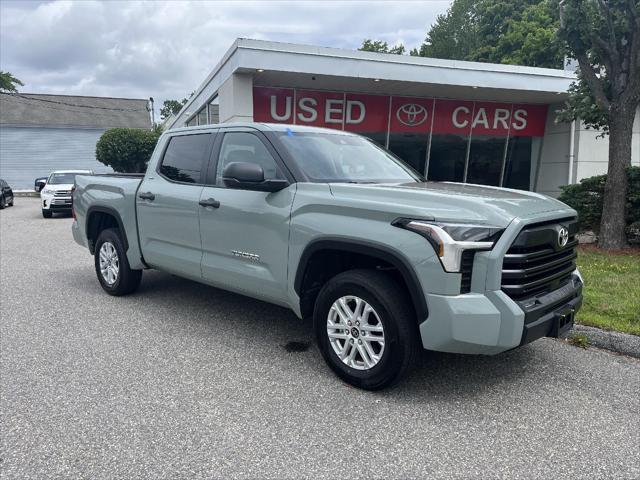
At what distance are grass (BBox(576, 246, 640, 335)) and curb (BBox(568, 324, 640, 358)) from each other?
90 millimetres

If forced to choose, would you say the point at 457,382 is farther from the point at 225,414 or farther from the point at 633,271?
the point at 633,271

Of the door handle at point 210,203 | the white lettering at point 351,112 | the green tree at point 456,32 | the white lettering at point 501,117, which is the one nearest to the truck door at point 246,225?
the door handle at point 210,203

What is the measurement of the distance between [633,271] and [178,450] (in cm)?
640

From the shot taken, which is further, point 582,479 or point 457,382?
point 457,382

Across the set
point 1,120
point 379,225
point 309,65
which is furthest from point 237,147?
point 1,120

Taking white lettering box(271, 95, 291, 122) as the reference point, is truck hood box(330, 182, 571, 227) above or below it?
below

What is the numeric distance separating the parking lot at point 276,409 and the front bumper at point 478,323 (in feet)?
Result: 1.66

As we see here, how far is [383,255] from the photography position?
3318 millimetres

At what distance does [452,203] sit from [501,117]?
15352 mm

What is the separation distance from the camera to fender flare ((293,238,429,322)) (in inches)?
125

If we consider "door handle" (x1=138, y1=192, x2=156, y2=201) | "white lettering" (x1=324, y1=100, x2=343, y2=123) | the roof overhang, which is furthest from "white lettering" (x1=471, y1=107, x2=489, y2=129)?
"door handle" (x1=138, y1=192, x2=156, y2=201)

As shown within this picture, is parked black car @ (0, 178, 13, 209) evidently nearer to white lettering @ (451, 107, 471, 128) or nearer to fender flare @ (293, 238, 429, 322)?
white lettering @ (451, 107, 471, 128)

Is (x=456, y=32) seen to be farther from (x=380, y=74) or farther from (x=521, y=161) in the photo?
(x=380, y=74)

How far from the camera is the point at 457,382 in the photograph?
3732 mm
